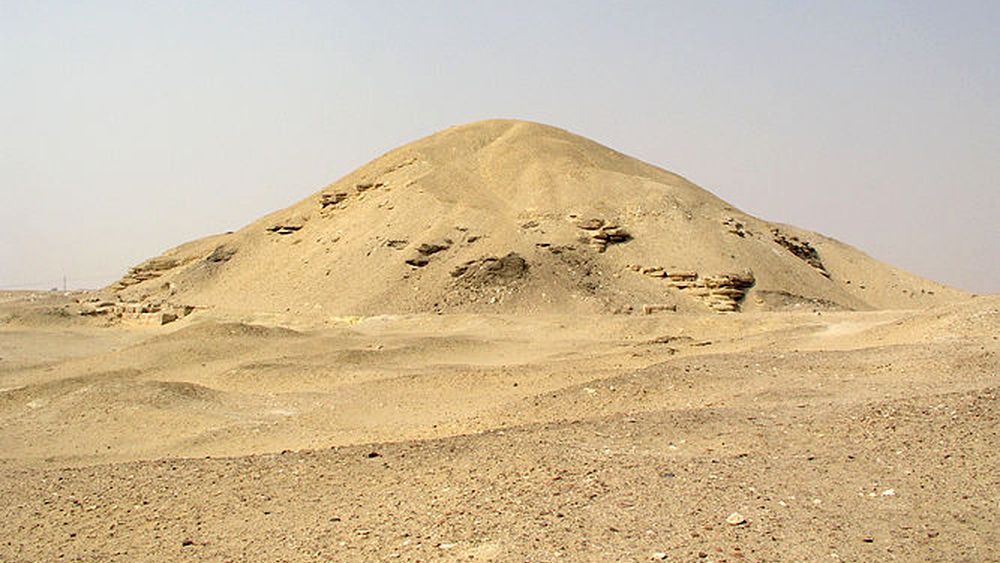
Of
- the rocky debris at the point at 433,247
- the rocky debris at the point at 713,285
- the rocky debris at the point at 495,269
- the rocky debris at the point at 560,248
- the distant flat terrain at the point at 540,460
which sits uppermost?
the rocky debris at the point at 433,247

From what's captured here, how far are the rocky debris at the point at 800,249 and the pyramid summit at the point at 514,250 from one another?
97 mm

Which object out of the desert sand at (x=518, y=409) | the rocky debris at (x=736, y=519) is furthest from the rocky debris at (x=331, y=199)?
the rocky debris at (x=736, y=519)

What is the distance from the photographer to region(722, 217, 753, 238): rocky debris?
28094mm

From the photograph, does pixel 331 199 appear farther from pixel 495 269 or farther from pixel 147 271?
pixel 495 269

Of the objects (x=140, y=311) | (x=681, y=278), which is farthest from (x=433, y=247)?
(x=140, y=311)

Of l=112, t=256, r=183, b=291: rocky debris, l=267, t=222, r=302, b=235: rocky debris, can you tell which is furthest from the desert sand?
l=112, t=256, r=183, b=291: rocky debris

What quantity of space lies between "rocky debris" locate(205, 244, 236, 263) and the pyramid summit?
6 cm

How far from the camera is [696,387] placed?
10281mm

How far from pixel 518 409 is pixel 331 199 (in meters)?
24.5

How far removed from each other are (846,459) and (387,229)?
23.2 metres

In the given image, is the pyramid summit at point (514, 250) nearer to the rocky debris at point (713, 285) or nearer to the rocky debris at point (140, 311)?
the rocky debris at point (713, 285)

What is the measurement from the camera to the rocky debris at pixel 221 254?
32.4m

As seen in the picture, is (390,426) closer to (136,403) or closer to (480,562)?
(136,403)

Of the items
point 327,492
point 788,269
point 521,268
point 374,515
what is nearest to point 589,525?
point 374,515
